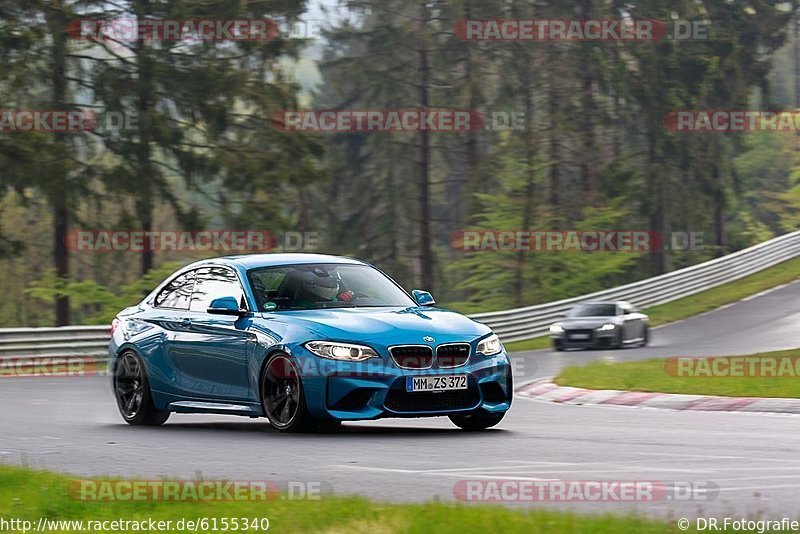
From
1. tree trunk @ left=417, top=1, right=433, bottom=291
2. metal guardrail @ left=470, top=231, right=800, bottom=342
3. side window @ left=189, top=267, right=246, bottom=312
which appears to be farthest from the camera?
tree trunk @ left=417, top=1, right=433, bottom=291

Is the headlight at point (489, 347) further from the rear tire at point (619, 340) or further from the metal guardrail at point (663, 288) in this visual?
the rear tire at point (619, 340)

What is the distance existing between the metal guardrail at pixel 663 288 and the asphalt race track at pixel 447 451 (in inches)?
752

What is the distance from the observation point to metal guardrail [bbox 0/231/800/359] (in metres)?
28.5

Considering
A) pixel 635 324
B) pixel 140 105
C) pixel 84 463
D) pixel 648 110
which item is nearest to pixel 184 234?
pixel 140 105

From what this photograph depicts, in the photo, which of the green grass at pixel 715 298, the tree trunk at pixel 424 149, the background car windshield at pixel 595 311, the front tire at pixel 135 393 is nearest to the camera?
the front tire at pixel 135 393

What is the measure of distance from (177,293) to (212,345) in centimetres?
124

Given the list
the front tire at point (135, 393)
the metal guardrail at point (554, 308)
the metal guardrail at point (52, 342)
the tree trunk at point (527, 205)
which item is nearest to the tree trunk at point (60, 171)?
the metal guardrail at point (52, 342)

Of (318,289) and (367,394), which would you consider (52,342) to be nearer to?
(318,289)

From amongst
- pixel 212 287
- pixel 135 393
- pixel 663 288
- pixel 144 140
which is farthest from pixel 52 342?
pixel 663 288

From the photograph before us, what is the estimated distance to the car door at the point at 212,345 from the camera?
43.2ft

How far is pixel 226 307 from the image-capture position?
1309 cm

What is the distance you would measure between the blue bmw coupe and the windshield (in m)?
0.01

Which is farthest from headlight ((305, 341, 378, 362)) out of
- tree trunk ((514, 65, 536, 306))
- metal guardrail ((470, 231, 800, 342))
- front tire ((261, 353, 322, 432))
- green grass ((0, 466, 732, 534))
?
tree trunk ((514, 65, 536, 306))

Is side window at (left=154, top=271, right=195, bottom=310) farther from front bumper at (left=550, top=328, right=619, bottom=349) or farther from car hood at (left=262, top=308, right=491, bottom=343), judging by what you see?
front bumper at (left=550, top=328, right=619, bottom=349)
